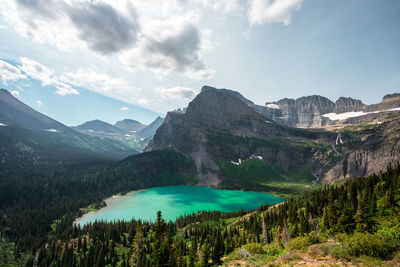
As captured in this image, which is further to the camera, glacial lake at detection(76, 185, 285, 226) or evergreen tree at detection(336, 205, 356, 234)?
glacial lake at detection(76, 185, 285, 226)

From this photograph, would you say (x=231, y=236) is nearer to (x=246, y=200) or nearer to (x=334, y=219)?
(x=334, y=219)

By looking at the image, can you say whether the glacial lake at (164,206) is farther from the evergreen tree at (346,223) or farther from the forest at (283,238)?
the evergreen tree at (346,223)

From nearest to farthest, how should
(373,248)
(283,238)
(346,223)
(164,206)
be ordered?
(373,248), (346,223), (283,238), (164,206)

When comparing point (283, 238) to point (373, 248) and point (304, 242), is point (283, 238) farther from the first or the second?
point (373, 248)

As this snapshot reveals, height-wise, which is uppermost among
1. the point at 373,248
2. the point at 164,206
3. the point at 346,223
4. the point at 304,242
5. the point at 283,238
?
the point at 373,248

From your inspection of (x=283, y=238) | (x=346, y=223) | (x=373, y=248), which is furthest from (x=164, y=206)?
(x=373, y=248)

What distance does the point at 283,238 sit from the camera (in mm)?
51625

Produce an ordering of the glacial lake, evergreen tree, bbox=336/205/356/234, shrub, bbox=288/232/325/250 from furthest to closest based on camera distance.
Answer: the glacial lake, evergreen tree, bbox=336/205/356/234, shrub, bbox=288/232/325/250

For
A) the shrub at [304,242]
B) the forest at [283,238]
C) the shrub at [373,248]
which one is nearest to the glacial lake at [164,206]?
the forest at [283,238]

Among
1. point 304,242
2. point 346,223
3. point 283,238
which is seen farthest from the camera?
point 283,238

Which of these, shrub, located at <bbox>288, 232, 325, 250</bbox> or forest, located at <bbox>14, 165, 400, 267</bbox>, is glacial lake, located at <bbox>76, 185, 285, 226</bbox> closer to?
forest, located at <bbox>14, 165, 400, 267</bbox>

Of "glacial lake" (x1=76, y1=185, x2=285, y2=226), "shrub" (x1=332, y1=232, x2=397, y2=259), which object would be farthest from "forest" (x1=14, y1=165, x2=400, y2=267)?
"glacial lake" (x1=76, y1=185, x2=285, y2=226)

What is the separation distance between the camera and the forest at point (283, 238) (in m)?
27.5

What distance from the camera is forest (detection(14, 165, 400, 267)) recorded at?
2745 cm
